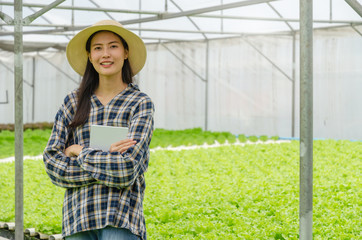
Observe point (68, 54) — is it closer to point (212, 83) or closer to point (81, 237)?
point (81, 237)

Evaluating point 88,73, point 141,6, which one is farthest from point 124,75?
point 141,6

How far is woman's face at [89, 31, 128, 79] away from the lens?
100 inches

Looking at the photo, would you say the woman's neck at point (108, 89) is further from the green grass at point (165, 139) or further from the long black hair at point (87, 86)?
the green grass at point (165, 139)

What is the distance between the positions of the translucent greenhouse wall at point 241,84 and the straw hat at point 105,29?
10594 millimetres

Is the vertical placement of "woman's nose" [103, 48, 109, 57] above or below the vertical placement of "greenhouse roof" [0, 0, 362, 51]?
below

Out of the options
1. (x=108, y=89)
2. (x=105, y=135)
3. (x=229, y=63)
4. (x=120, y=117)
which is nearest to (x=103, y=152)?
(x=105, y=135)

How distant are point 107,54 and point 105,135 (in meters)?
0.42

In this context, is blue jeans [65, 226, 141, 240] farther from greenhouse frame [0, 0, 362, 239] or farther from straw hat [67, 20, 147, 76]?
greenhouse frame [0, 0, 362, 239]

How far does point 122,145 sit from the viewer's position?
2.38 m

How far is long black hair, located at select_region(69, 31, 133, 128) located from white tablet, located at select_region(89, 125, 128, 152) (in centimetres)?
15

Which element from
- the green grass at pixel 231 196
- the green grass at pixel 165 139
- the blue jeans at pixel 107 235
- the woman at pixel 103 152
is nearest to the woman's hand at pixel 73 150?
the woman at pixel 103 152

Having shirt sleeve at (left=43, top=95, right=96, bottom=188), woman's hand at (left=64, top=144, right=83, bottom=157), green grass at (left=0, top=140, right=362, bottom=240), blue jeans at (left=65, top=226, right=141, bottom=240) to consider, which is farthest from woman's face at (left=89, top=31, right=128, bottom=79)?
green grass at (left=0, top=140, right=362, bottom=240)

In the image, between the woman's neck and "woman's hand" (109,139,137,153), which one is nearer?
"woman's hand" (109,139,137,153)

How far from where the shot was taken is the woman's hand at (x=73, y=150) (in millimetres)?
2461
